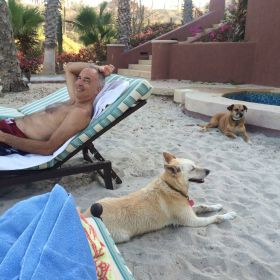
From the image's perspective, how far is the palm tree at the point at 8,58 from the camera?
29.7 ft

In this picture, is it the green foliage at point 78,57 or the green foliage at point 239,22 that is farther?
the green foliage at point 78,57

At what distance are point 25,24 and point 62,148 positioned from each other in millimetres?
13004

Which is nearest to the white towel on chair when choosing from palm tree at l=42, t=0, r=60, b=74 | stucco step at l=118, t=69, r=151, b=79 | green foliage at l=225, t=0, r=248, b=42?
green foliage at l=225, t=0, r=248, b=42

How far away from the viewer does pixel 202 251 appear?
2715 mm

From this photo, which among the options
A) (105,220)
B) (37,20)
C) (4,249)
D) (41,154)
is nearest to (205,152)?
(41,154)

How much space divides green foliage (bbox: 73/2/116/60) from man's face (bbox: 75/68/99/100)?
12733mm

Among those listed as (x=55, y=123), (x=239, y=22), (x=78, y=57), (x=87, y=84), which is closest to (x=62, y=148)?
(x=55, y=123)

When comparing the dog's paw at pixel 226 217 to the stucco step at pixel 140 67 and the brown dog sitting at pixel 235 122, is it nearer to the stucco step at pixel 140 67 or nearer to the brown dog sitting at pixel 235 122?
→ the brown dog sitting at pixel 235 122

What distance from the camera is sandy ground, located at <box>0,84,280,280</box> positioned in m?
2.57

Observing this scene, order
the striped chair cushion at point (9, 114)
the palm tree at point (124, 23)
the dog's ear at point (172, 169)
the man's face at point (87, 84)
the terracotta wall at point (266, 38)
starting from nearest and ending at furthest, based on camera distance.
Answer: the dog's ear at point (172, 169) → the man's face at point (87, 84) → the striped chair cushion at point (9, 114) → the terracotta wall at point (266, 38) → the palm tree at point (124, 23)

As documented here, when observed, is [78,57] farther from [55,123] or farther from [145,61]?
[55,123]

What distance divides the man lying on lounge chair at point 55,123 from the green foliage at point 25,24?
11.8m

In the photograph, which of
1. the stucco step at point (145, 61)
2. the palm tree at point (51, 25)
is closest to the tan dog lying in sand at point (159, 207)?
the stucco step at point (145, 61)

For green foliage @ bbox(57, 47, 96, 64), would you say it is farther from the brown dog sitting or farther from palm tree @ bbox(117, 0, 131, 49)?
the brown dog sitting
